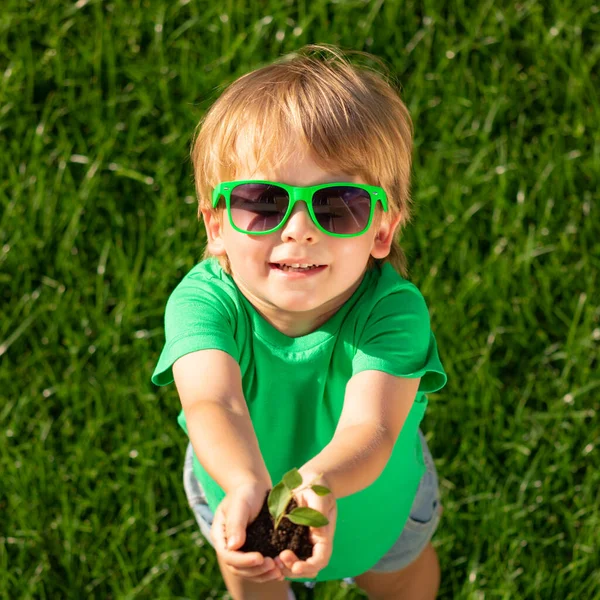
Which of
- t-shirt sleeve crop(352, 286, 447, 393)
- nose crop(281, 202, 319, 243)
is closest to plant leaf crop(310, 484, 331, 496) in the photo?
t-shirt sleeve crop(352, 286, 447, 393)

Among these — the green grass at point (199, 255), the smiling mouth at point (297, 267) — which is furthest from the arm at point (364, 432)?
the green grass at point (199, 255)

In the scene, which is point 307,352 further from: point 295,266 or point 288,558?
point 288,558

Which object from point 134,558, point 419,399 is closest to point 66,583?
point 134,558

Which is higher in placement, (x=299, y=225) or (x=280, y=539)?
(x=299, y=225)

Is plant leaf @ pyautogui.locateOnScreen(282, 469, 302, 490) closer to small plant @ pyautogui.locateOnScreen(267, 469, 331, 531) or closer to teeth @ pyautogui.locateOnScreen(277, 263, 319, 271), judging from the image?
small plant @ pyautogui.locateOnScreen(267, 469, 331, 531)

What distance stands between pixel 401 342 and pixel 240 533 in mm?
593

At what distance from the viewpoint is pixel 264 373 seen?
220 cm

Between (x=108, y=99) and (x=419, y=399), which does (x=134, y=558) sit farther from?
(x=108, y=99)

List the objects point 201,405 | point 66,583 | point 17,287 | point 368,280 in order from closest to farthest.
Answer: point 201,405 → point 368,280 → point 66,583 → point 17,287

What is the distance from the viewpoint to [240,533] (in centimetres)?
167

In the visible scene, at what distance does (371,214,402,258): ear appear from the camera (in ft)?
7.25

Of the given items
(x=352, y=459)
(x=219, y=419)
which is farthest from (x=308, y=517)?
(x=219, y=419)

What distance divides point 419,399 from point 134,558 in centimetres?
108

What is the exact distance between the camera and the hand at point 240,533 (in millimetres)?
1648
